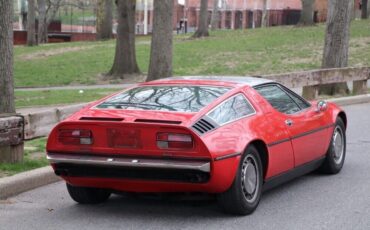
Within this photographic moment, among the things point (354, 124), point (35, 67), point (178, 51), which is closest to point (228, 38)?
point (178, 51)

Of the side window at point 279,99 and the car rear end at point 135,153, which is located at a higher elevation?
the side window at point 279,99

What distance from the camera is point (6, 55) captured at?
9633mm

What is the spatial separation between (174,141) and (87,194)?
1.50 m

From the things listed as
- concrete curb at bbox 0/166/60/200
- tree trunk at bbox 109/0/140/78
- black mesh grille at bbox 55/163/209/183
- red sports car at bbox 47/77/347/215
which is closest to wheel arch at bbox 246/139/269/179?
red sports car at bbox 47/77/347/215

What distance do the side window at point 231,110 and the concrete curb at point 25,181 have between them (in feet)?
8.43

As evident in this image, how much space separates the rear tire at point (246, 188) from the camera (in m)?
6.75

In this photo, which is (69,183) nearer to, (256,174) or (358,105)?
(256,174)

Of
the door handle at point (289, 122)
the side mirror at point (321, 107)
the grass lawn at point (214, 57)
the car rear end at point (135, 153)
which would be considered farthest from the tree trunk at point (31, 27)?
the car rear end at point (135, 153)

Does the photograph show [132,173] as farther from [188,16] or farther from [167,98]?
[188,16]

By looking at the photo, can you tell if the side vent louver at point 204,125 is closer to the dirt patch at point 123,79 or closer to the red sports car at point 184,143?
the red sports car at point 184,143

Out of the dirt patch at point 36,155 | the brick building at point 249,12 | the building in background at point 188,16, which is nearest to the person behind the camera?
the dirt patch at point 36,155

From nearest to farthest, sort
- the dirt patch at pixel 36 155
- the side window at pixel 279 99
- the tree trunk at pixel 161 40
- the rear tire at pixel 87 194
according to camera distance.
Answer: the rear tire at pixel 87 194 < the side window at pixel 279 99 < the dirt patch at pixel 36 155 < the tree trunk at pixel 161 40

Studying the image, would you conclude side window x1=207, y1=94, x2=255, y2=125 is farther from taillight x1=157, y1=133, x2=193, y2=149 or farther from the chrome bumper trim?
the chrome bumper trim

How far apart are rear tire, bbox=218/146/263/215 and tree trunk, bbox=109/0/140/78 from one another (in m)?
20.7
